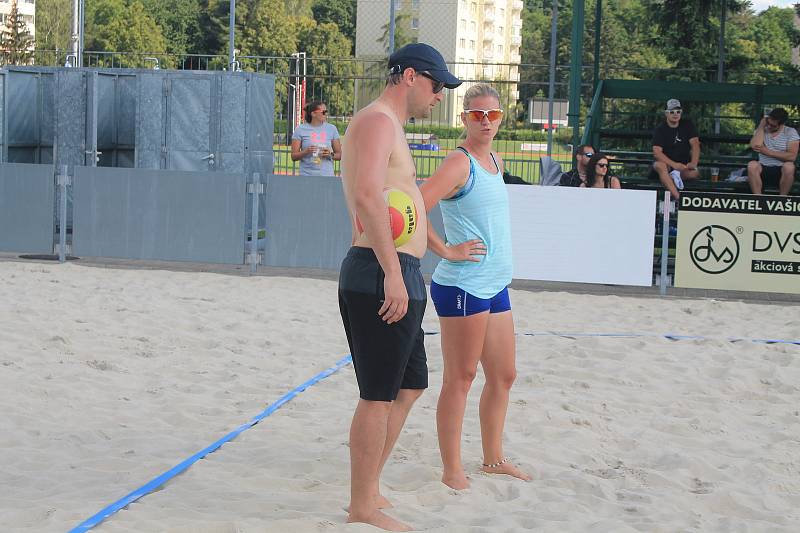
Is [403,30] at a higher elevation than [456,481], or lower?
higher

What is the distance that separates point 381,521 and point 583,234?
27.0 ft

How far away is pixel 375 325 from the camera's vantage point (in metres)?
4.11

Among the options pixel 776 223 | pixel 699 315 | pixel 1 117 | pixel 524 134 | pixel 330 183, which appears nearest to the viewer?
pixel 699 315

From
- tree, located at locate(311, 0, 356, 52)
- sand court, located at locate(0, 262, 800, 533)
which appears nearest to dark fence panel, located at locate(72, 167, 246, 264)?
sand court, located at locate(0, 262, 800, 533)

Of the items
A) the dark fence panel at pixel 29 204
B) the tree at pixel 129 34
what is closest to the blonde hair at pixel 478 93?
the dark fence panel at pixel 29 204

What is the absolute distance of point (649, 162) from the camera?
18.0 metres

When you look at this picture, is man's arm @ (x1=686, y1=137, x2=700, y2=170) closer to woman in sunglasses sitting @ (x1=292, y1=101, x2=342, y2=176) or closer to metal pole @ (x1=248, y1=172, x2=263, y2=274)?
woman in sunglasses sitting @ (x1=292, y1=101, x2=342, y2=176)

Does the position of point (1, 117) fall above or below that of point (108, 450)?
above

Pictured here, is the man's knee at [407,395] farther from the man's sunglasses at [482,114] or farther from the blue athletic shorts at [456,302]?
the man's sunglasses at [482,114]

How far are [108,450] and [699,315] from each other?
681 centimetres

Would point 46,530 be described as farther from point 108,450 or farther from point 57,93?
point 57,93

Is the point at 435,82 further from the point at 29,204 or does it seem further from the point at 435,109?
the point at 435,109

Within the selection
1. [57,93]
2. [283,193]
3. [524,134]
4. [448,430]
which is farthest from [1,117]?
[448,430]

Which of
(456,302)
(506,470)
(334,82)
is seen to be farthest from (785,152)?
(456,302)
